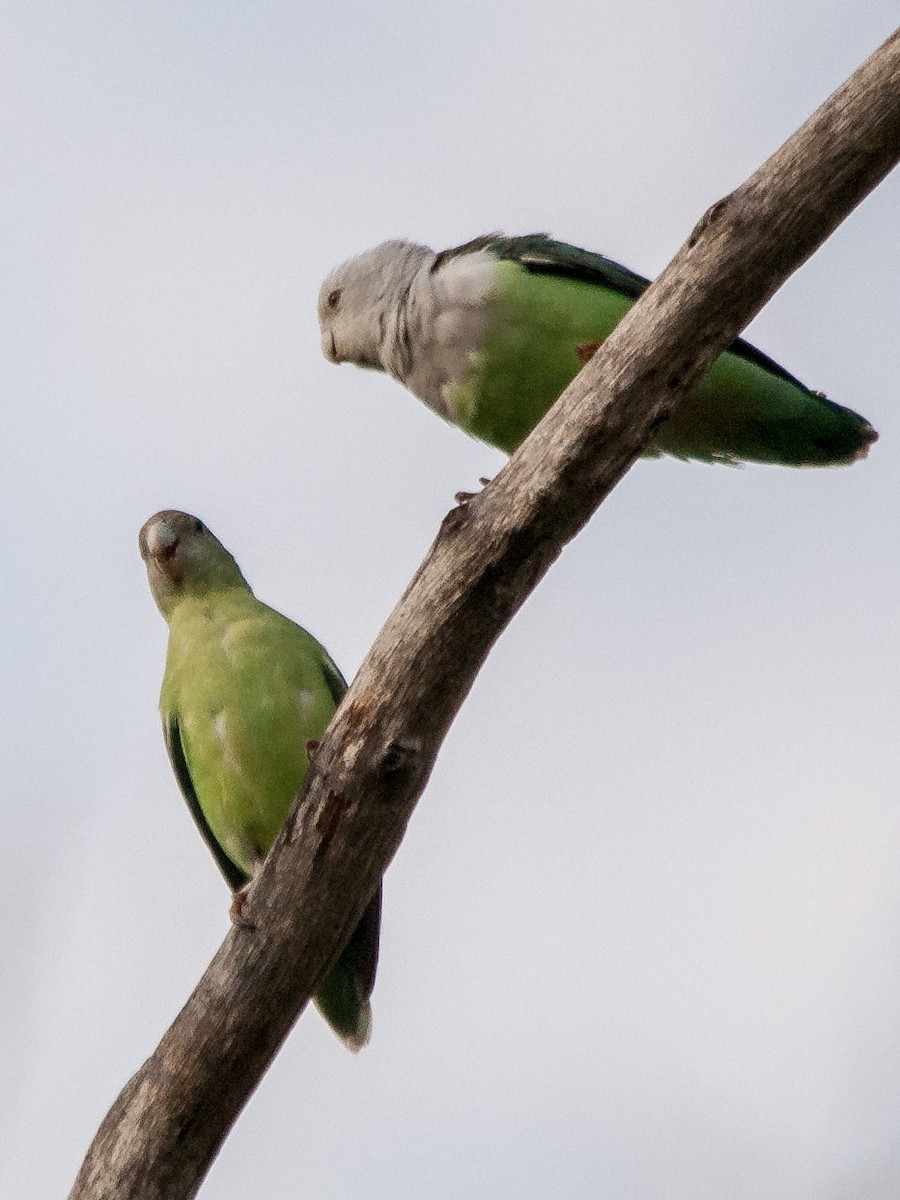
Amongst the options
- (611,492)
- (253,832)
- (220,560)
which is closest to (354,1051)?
(253,832)

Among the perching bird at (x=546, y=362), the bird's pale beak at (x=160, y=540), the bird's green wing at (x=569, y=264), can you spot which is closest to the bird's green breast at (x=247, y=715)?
the bird's pale beak at (x=160, y=540)

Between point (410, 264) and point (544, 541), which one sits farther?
point (410, 264)

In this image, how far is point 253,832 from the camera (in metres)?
6.10

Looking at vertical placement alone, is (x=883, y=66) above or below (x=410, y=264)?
below

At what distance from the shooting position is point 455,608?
4156 millimetres

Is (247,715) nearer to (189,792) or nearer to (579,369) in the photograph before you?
(189,792)

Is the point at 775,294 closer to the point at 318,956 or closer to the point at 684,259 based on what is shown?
the point at 684,259

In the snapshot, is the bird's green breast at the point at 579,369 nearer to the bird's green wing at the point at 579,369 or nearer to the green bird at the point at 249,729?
the bird's green wing at the point at 579,369

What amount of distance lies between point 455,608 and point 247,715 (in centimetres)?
206

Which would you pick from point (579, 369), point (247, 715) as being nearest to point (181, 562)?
point (247, 715)

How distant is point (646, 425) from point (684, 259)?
0.52 metres

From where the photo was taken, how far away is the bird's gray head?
658 centimetres

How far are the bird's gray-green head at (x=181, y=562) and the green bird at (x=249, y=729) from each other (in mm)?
108

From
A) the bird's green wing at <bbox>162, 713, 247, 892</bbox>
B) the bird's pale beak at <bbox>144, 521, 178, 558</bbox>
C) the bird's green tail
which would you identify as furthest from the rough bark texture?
the bird's pale beak at <bbox>144, 521, 178, 558</bbox>
